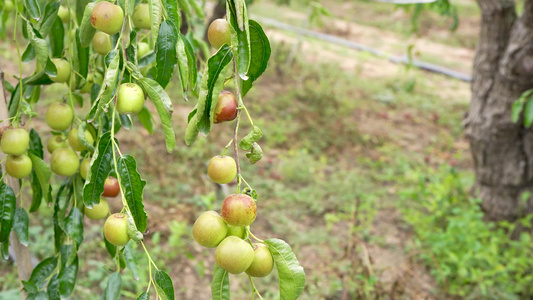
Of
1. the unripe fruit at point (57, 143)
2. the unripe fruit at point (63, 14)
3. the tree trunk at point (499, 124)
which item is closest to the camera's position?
the unripe fruit at point (57, 143)

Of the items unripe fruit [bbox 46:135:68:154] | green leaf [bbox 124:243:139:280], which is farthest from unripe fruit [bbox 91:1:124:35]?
green leaf [bbox 124:243:139:280]

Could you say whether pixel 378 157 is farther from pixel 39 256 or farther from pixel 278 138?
pixel 39 256

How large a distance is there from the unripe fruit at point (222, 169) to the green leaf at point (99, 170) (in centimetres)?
16

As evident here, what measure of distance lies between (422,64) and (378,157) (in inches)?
137

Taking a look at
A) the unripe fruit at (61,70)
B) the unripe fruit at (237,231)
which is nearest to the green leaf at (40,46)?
the unripe fruit at (61,70)

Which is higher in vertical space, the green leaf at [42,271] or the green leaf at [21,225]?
the green leaf at [21,225]

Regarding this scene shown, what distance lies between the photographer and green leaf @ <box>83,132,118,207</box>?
2.41 feet

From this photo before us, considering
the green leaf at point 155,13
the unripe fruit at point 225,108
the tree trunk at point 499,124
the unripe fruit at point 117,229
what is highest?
the green leaf at point 155,13

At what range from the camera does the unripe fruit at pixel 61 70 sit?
3.26ft

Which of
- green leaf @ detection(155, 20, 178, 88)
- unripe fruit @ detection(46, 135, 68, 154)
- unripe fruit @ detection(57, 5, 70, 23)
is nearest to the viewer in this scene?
green leaf @ detection(155, 20, 178, 88)

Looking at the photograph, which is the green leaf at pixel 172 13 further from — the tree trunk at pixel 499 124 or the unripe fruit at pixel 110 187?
the tree trunk at pixel 499 124

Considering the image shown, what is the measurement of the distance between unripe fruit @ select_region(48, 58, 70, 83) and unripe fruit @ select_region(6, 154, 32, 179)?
17cm

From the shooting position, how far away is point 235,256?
2.19ft

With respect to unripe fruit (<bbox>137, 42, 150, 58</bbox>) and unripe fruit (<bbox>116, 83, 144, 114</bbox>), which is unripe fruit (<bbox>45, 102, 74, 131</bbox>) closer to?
unripe fruit (<bbox>137, 42, 150, 58</bbox>)
